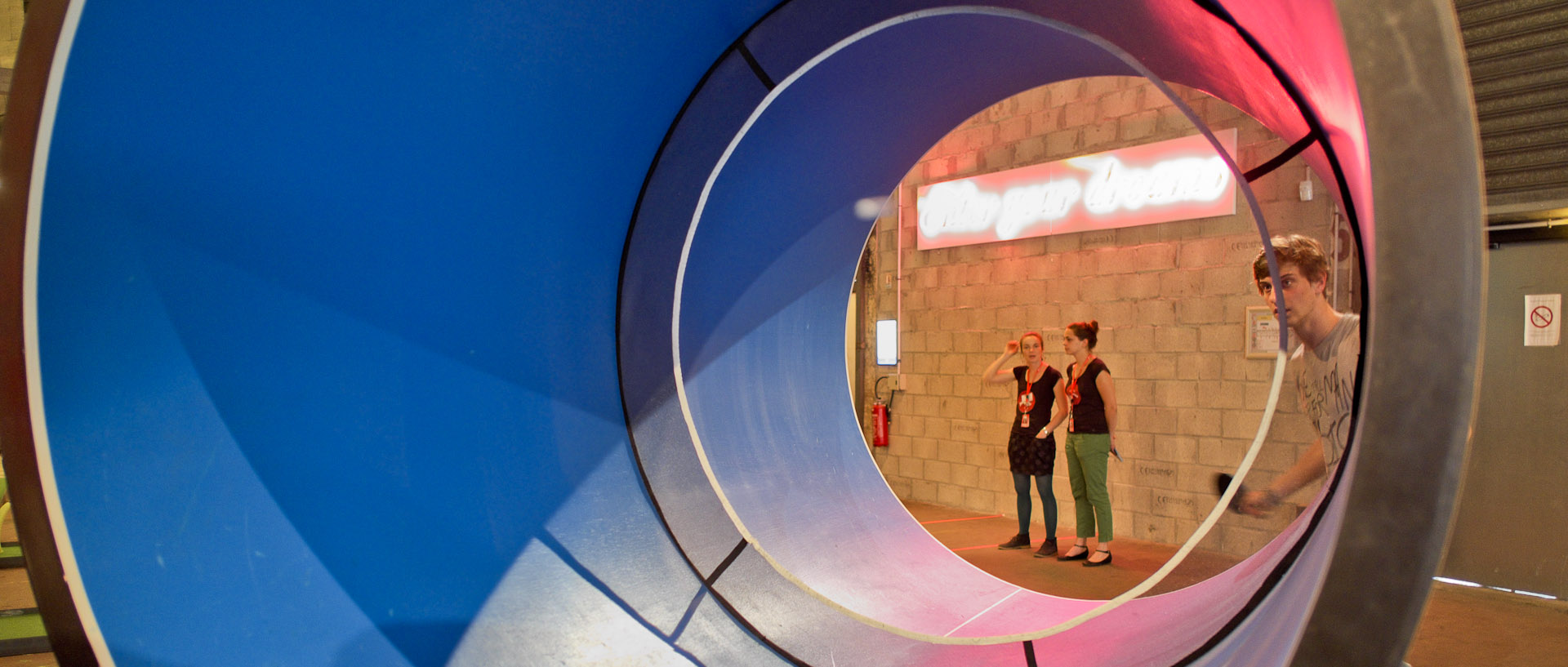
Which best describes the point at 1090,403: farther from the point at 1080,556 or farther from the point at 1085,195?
the point at 1085,195

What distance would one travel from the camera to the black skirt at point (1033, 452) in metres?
5.84

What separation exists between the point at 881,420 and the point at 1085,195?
110 inches

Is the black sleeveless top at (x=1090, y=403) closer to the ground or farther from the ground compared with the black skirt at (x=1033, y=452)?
farther from the ground

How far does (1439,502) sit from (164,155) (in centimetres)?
203

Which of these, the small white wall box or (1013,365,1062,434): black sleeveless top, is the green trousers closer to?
(1013,365,1062,434): black sleeveless top

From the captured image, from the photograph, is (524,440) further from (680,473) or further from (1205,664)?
(1205,664)

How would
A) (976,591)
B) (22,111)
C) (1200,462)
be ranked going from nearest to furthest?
1. (22,111)
2. (976,591)
3. (1200,462)

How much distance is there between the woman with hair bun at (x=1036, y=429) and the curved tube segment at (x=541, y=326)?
8.81 ft

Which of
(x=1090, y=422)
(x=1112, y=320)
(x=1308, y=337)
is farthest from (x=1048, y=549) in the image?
(x=1308, y=337)

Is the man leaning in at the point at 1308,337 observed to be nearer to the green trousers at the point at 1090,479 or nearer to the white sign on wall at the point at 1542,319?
Result: the green trousers at the point at 1090,479

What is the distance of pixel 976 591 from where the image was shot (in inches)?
120

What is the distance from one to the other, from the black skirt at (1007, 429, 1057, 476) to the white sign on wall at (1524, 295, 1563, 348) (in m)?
2.56

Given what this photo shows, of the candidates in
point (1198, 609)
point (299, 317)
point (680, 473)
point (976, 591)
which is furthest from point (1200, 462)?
point (299, 317)

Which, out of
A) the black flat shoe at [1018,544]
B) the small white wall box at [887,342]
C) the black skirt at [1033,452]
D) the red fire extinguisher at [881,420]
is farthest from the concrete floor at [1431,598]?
the small white wall box at [887,342]
